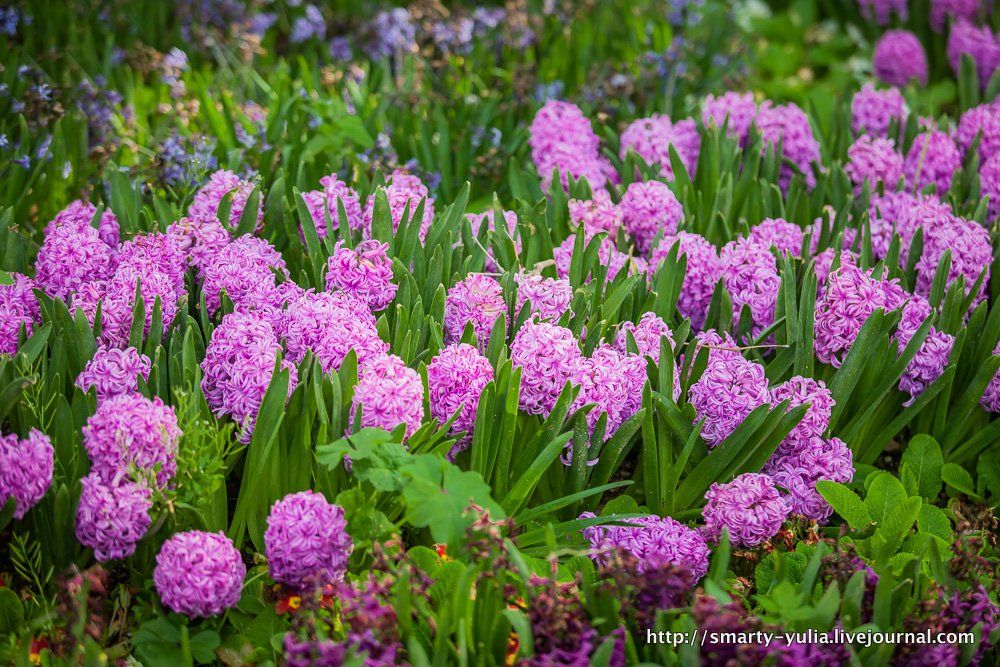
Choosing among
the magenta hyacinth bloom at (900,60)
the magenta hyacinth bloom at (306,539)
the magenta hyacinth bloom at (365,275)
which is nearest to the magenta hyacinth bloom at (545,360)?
the magenta hyacinth bloom at (365,275)

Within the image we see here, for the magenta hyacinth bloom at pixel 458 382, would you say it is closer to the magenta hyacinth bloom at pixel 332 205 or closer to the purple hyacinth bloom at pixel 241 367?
the purple hyacinth bloom at pixel 241 367

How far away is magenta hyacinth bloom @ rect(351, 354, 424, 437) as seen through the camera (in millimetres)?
1940

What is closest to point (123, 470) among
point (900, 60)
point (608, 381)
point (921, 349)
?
point (608, 381)

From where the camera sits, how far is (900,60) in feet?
14.8

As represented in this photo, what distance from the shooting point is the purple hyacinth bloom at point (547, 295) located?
231 centimetres

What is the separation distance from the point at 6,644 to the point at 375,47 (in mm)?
3342

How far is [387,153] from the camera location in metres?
3.37

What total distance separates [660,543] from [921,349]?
887 mm

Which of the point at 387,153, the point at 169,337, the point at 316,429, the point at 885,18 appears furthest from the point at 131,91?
the point at 885,18

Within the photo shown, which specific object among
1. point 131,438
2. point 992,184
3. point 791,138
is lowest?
point 131,438

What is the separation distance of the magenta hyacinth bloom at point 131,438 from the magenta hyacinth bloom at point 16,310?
0.43 meters

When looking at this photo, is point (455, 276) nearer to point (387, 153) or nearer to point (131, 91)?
point (387, 153)

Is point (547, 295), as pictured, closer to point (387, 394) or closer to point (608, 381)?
point (608, 381)

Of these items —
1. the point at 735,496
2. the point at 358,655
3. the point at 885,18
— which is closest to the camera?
the point at 358,655
